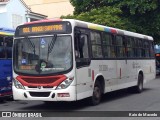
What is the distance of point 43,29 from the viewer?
40.5ft

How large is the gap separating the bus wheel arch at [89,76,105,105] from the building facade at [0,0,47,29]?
59.2ft

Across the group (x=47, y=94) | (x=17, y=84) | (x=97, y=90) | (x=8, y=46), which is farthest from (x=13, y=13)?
(x=47, y=94)

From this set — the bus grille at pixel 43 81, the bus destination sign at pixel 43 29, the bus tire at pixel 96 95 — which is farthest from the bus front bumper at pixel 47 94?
the bus destination sign at pixel 43 29

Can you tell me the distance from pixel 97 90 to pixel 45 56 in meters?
2.53

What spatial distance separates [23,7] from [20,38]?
20.9 m

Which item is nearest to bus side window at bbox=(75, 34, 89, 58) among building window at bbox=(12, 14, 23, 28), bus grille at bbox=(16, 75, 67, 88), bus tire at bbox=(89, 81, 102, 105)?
bus grille at bbox=(16, 75, 67, 88)

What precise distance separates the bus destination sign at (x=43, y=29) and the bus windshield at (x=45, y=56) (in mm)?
184

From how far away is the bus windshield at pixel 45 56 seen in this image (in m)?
11.8

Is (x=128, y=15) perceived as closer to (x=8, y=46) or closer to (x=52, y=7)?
(x=8, y=46)

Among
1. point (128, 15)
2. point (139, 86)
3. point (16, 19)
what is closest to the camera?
point (139, 86)

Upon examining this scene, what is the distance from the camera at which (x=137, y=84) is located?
1802 cm

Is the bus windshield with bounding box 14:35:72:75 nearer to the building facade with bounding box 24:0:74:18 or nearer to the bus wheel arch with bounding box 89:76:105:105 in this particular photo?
the bus wheel arch with bounding box 89:76:105:105

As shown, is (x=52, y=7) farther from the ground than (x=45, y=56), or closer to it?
farther from the ground

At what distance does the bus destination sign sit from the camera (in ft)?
39.7
